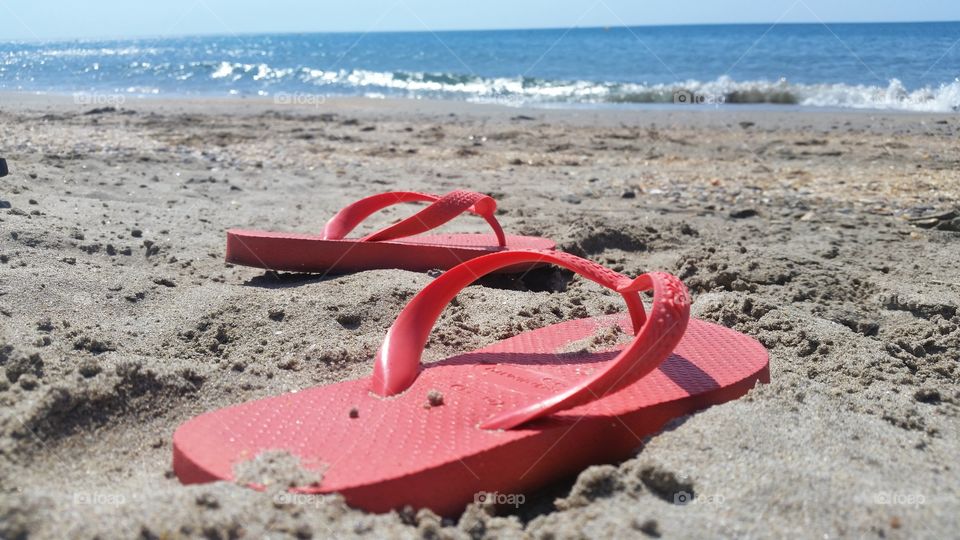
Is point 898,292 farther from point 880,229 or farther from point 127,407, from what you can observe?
point 127,407

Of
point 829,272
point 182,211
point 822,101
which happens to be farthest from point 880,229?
point 822,101

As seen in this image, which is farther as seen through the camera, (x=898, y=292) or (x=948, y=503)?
(x=898, y=292)

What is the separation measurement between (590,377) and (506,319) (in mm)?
867

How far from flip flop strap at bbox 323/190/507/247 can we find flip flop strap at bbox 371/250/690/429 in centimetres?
82

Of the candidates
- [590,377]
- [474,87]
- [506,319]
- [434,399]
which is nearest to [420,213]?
[506,319]

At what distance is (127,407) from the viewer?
6.17 feet

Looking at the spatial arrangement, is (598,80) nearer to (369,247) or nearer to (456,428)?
(369,247)

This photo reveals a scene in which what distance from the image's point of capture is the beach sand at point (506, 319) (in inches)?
54.7

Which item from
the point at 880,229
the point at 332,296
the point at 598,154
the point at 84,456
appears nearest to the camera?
the point at 84,456

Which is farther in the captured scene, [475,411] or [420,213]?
[420,213]

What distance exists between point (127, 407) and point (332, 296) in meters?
0.86

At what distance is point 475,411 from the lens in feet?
5.75

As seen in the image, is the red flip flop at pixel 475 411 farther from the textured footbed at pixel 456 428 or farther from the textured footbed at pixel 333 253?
the textured footbed at pixel 333 253

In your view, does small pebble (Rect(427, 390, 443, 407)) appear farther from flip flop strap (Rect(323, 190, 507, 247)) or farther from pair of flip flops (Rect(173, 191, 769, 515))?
flip flop strap (Rect(323, 190, 507, 247))
